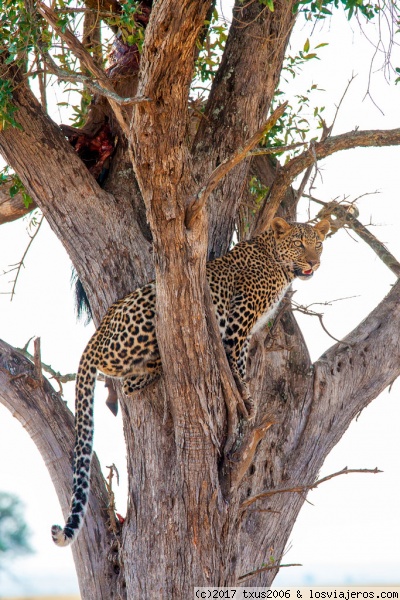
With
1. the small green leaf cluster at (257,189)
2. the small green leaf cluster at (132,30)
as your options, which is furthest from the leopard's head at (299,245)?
the small green leaf cluster at (132,30)

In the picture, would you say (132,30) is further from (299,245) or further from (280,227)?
(299,245)

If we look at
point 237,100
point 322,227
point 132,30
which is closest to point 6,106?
point 132,30

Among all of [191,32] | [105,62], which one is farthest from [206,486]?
[105,62]

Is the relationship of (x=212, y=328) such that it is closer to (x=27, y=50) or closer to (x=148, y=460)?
(x=148, y=460)

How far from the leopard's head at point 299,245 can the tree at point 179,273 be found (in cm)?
21

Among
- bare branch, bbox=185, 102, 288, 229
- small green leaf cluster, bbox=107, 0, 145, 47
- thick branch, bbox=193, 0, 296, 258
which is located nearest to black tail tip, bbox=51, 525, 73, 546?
bare branch, bbox=185, 102, 288, 229

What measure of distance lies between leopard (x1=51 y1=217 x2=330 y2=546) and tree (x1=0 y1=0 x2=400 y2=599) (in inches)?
9.1

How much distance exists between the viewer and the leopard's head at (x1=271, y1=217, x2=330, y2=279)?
7.43 m

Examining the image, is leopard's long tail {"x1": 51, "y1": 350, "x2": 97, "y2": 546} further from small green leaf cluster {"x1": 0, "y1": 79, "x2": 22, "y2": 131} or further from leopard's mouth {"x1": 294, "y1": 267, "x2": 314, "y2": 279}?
leopard's mouth {"x1": 294, "y1": 267, "x2": 314, "y2": 279}

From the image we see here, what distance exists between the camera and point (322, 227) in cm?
770

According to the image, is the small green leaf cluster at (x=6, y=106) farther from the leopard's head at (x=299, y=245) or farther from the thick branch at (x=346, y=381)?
the thick branch at (x=346, y=381)

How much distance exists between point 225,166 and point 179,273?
Result: 0.86 m

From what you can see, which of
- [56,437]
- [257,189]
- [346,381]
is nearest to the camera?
[56,437]

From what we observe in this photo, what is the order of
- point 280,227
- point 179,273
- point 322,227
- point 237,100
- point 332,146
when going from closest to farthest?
point 179,273
point 332,146
point 237,100
point 280,227
point 322,227
